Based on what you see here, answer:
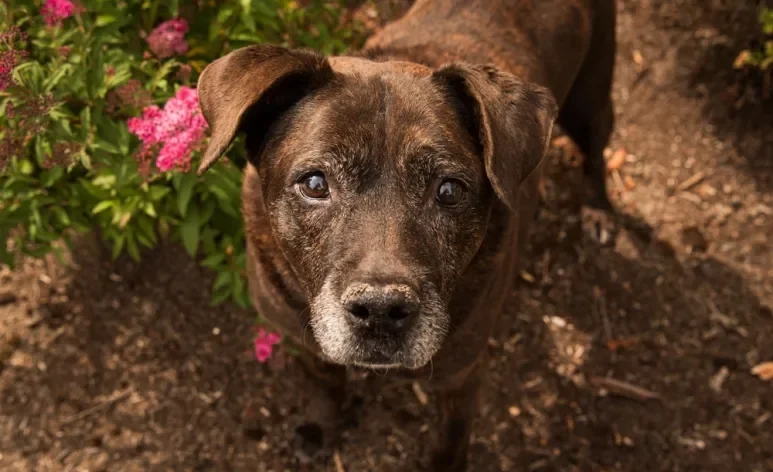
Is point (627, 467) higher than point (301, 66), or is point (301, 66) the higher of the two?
point (301, 66)

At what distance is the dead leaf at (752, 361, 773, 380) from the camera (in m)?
4.29

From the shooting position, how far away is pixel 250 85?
8.15 ft

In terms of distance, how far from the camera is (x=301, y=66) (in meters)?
2.55

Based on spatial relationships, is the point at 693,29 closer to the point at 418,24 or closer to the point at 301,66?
the point at 418,24

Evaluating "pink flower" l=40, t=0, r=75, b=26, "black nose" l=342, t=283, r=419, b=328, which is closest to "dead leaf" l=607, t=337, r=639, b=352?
"black nose" l=342, t=283, r=419, b=328

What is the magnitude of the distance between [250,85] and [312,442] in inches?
82.1

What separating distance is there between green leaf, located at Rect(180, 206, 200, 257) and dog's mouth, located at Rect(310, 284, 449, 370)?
929 millimetres

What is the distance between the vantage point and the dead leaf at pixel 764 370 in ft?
14.1

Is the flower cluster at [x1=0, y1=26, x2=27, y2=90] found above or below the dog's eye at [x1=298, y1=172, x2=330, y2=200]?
above

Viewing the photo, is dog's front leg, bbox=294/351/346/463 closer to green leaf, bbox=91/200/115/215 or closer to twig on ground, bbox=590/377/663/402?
green leaf, bbox=91/200/115/215

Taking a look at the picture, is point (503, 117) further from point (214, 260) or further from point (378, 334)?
point (214, 260)

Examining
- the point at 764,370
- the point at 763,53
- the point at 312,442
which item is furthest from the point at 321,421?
the point at 763,53

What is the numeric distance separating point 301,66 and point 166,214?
3.96 feet

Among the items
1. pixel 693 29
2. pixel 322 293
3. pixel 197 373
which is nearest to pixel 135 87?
pixel 322 293
